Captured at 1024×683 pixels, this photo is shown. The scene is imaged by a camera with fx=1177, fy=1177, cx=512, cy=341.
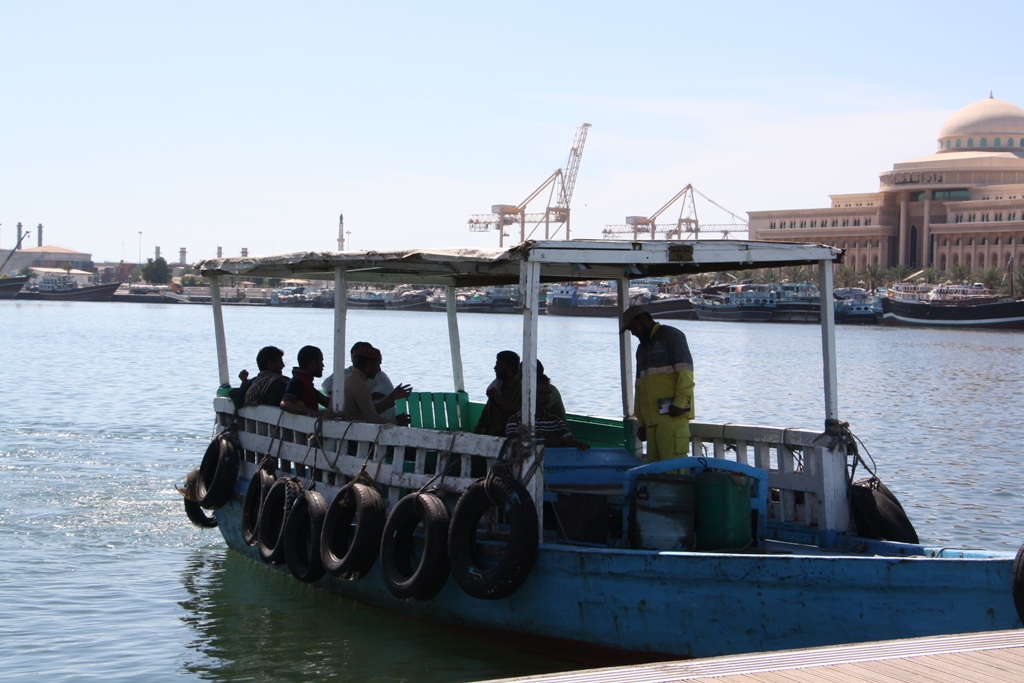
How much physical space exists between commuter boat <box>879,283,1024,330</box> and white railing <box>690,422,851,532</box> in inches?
3298

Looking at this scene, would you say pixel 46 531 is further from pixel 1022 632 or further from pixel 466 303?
pixel 466 303

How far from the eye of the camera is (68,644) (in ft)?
28.6

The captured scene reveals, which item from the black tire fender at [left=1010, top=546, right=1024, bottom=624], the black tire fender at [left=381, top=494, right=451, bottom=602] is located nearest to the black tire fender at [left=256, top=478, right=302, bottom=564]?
the black tire fender at [left=381, top=494, right=451, bottom=602]

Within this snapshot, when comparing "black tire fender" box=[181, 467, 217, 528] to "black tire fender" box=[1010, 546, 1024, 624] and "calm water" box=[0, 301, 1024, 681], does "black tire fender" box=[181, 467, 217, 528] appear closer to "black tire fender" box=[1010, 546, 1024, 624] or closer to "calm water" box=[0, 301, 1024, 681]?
"calm water" box=[0, 301, 1024, 681]

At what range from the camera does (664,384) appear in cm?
802

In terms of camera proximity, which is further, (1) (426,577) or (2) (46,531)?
(2) (46,531)

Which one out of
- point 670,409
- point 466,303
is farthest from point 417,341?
point 466,303

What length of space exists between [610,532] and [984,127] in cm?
13746

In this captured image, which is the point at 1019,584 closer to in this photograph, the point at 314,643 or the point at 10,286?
the point at 314,643

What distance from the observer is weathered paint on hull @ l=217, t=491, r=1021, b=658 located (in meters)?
6.18

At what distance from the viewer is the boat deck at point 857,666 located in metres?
4.90

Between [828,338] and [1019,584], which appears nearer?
[1019,584]

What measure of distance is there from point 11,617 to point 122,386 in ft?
73.4

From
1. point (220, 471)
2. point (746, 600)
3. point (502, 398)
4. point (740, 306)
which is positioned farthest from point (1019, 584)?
point (740, 306)
